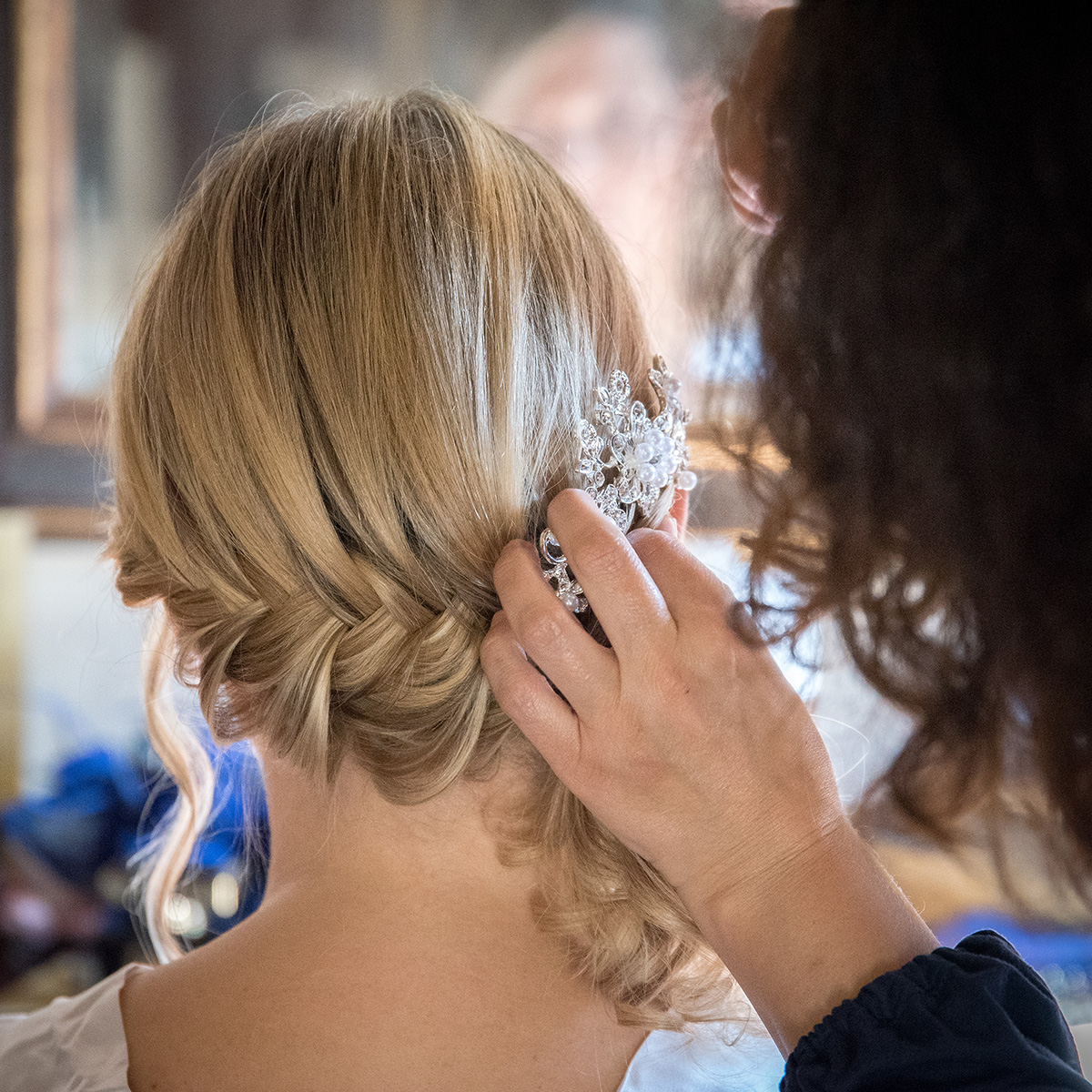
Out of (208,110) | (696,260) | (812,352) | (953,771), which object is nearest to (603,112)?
(208,110)

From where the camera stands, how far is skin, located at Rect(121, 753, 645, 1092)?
2.32 feet

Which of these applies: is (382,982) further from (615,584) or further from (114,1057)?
(615,584)

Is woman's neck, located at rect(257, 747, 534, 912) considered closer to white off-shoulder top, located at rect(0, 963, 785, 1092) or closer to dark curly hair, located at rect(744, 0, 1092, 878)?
white off-shoulder top, located at rect(0, 963, 785, 1092)

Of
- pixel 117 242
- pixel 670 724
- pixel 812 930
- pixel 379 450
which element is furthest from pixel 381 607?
pixel 117 242

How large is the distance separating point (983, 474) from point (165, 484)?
1.94ft

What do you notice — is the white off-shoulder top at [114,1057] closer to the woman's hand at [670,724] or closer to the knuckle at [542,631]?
the woman's hand at [670,724]

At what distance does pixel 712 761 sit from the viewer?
65 cm

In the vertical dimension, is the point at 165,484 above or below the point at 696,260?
below

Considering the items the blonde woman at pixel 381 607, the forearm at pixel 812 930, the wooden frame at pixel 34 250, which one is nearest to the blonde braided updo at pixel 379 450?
the blonde woman at pixel 381 607

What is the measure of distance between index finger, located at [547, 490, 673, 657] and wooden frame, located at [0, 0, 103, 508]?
4.14ft

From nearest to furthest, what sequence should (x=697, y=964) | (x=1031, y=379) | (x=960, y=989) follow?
(x=1031, y=379), (x=960, y=989), (x=697, y=964)

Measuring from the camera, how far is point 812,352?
0.53 metres

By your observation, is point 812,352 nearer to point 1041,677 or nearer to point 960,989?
point 1041,677

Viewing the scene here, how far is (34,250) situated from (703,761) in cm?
159
